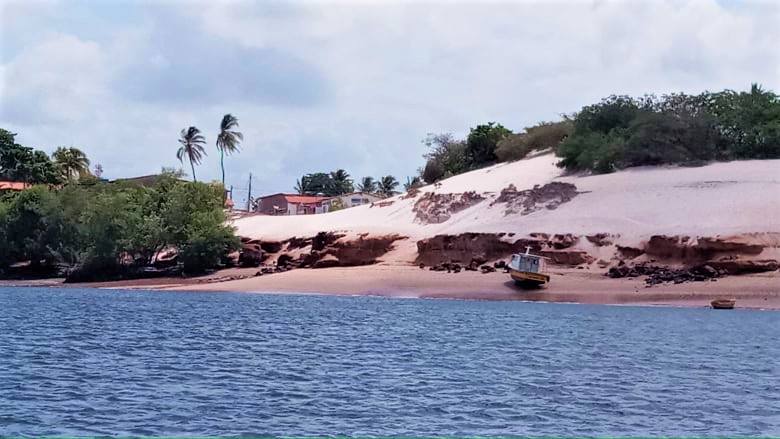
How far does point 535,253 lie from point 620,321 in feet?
59.8

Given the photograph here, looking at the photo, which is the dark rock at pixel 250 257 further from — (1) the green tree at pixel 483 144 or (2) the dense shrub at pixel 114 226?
(1) the green tree at pixel 483 144

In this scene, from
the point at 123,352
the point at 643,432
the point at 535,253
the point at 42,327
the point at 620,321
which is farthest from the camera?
the point at 535,253

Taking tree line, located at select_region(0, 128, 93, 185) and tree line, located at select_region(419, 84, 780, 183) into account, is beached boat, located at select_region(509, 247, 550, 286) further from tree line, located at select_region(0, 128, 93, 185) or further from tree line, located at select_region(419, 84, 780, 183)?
tree line, located at select_region(0, 128, 93, 185)

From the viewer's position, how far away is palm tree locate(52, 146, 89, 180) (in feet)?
387

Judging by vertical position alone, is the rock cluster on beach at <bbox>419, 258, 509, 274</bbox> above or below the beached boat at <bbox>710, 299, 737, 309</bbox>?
above

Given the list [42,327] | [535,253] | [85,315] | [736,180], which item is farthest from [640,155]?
[42,327]

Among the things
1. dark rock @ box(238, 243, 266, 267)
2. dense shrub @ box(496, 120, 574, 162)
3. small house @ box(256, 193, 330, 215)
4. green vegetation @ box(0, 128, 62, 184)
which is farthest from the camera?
small house @ box(256, 193, 330, 215)

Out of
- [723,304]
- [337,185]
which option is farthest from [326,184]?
[723,304]

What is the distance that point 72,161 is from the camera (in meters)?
119

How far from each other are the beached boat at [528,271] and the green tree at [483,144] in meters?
43.5

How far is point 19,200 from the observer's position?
83.6 meters

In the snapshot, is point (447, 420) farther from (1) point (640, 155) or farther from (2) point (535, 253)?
(1) point (640, 155)

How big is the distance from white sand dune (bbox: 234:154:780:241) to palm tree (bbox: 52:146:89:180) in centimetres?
4233

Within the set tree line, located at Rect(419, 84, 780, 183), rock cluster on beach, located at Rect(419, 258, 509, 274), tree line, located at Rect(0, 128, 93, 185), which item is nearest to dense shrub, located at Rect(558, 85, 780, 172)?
tree line, located at Rect(419, 84, 780, 183)
